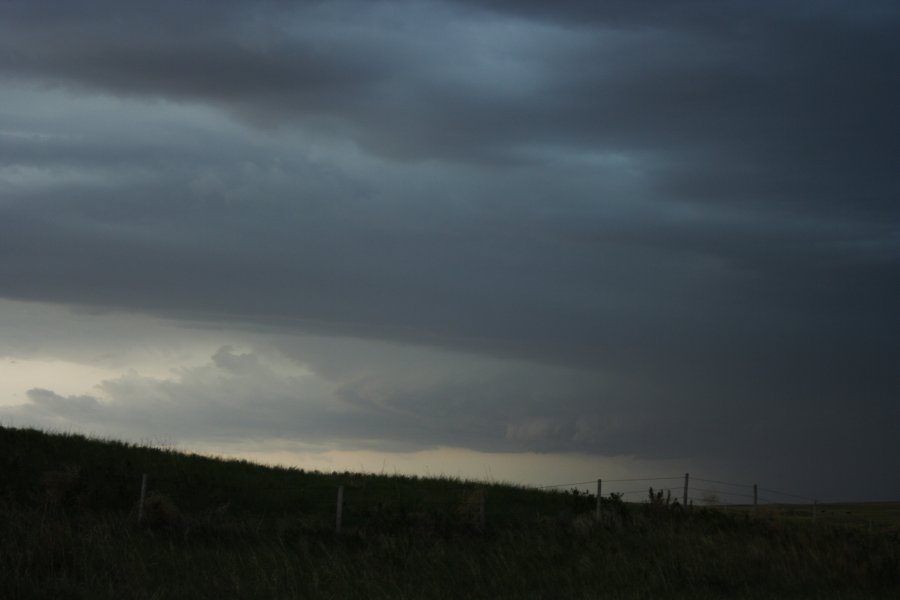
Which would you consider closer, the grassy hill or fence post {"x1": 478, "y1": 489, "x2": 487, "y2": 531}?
the grassy hill

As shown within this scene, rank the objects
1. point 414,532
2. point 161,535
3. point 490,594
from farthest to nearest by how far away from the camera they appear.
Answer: point 414,532
point 161,535
point 490,594

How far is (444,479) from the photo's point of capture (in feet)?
136

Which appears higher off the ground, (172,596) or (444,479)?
(444,479)

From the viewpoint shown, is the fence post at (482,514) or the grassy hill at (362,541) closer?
the grassy hill at (362,541)

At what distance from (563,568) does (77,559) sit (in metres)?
10.6

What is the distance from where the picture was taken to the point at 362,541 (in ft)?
89.6

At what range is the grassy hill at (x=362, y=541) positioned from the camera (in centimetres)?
1950

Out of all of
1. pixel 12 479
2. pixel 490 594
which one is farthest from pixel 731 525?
pixel 12 479

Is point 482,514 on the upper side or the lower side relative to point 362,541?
upper

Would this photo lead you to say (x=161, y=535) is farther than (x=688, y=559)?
Yes

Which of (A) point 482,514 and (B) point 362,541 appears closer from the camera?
(B) point 362,541

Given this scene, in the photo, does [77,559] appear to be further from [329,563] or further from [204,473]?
[204,473]

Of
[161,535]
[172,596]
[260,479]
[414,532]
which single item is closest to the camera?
[172,596]

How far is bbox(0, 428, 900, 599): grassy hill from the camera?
64.0ft
